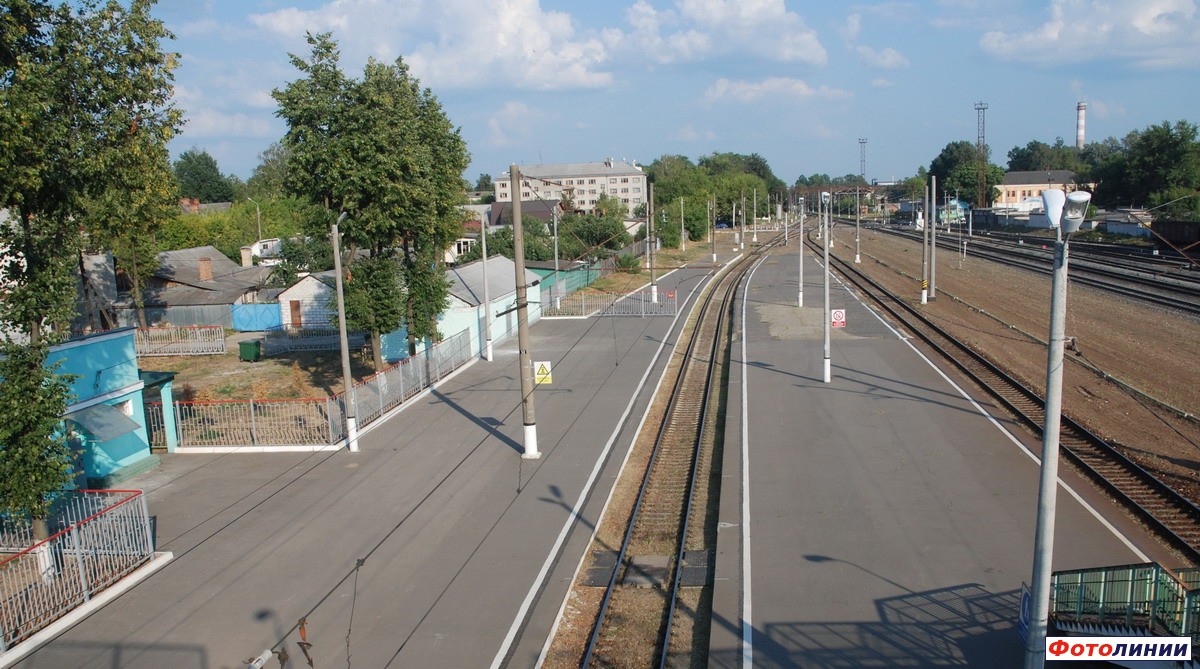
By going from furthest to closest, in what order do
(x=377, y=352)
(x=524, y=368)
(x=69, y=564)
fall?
1. (x=377, y=352)
2. (x=524, y=368)
3. (x=69, y=564)

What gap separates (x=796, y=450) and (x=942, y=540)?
17.2 ft

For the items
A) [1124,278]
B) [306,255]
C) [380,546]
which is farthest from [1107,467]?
[306,255]

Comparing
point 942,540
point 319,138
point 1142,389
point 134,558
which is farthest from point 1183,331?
point 134,558

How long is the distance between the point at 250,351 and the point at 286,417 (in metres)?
14.1

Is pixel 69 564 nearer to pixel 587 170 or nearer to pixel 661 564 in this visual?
pixel 661 564

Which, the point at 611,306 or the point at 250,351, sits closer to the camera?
the point at 250,351

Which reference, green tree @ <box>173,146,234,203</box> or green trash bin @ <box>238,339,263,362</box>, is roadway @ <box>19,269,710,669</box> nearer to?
green trash bin @ <box>238,339,263,362</box>

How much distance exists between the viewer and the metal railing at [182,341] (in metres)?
37.7

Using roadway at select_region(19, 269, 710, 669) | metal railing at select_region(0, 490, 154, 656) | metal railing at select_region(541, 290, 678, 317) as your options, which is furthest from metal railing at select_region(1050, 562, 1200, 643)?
metal railing at select_region(541, 290, 678, 317)

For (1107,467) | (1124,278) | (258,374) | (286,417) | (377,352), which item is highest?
(377,352)

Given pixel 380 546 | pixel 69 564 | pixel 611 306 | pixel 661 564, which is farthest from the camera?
pixel 611 306

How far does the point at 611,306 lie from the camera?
4172 centimetres

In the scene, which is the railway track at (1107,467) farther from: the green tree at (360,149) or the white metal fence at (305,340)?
the white metal fence at (305,340)

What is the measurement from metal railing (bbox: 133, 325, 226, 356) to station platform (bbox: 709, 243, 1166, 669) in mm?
25571
